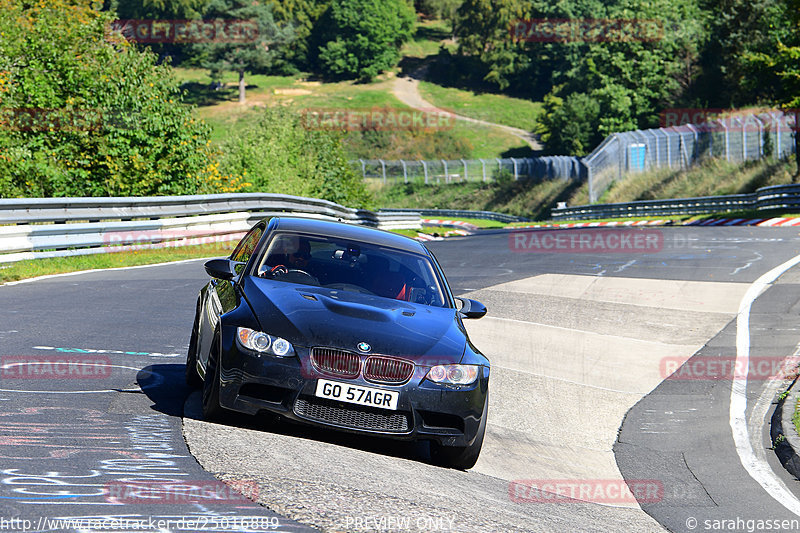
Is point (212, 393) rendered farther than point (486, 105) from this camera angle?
No

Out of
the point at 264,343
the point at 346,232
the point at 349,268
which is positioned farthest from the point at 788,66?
the point at 264,343

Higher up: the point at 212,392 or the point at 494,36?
the point at 212,392

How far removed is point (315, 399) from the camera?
617cm

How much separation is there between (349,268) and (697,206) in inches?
1483

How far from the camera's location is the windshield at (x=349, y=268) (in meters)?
7.49

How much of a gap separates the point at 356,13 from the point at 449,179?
72043 mm

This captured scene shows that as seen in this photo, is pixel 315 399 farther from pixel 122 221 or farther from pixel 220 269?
pixel 122 221

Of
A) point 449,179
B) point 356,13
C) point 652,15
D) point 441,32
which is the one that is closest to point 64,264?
point 449,179

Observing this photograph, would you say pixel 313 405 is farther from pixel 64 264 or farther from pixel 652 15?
pixel 652 15

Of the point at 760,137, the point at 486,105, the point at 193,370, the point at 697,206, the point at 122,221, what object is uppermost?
the point at 193,370

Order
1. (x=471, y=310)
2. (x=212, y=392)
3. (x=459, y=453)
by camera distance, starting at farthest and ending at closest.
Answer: (x=471, y=310) < (x=459, y=453) < (x=212, y=392)

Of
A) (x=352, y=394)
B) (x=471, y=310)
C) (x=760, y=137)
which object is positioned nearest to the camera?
(x=352, y=394)

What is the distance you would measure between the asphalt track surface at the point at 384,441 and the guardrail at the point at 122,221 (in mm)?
1751

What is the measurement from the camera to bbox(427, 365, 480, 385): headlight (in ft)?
21.0
